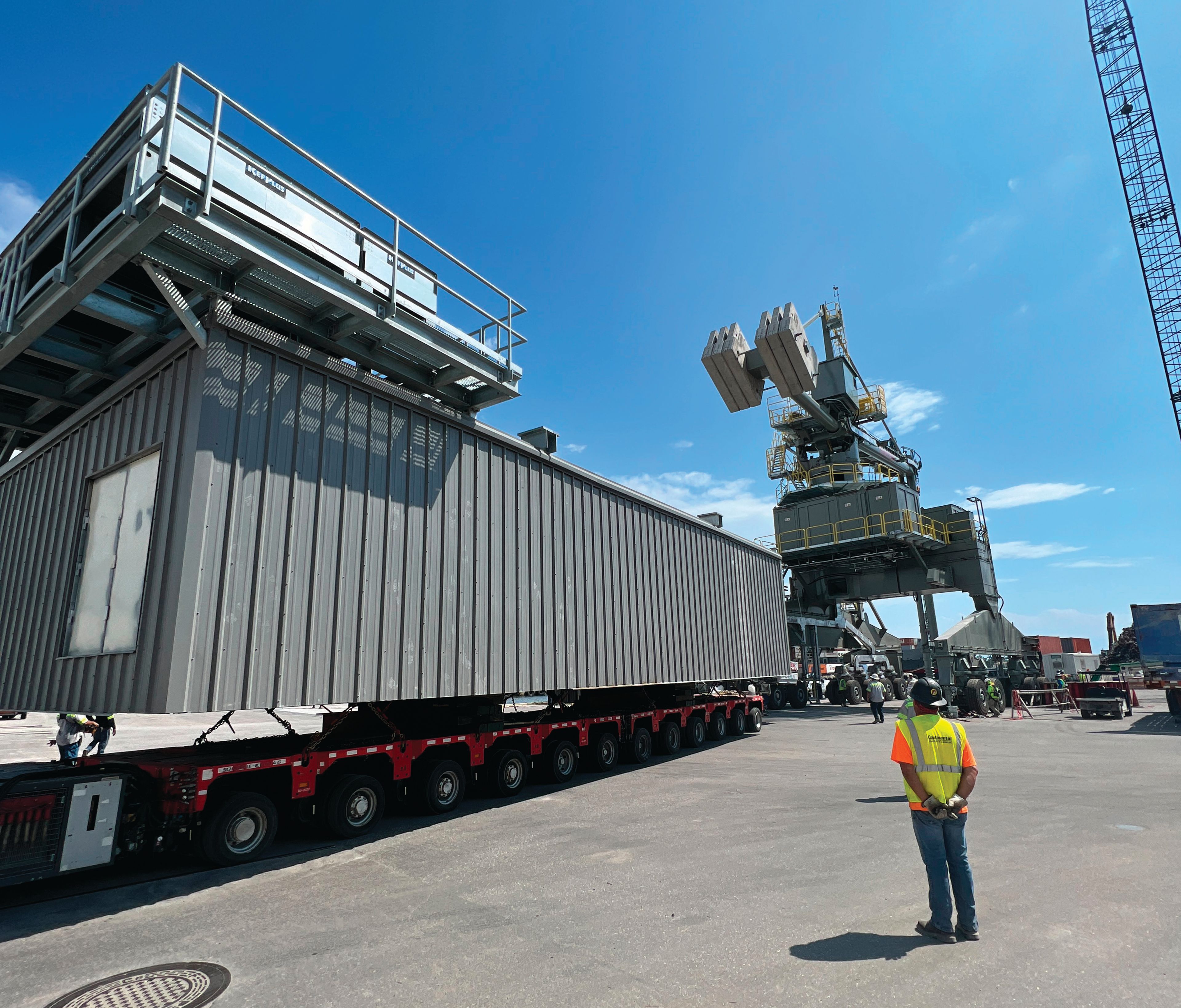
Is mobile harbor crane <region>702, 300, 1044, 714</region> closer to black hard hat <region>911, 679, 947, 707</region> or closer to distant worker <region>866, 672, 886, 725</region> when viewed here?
distant worker <region>866, 672, 886, 725</region>

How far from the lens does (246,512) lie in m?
6.89

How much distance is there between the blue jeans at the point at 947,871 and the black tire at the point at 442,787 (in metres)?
6.35

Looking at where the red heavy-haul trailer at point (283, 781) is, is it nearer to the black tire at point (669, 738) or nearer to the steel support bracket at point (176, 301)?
the black tire at point (669, 738)

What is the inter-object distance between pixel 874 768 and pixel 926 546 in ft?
54.4

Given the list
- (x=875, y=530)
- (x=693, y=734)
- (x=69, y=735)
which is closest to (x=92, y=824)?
(x=69, y=735)

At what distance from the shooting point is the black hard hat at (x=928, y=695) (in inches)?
186

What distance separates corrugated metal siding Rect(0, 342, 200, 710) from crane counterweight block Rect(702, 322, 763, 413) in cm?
766

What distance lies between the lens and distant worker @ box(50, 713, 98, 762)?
10211 millimetres

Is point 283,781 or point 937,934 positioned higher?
point 283,781

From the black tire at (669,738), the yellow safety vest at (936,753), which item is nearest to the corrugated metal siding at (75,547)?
the yellow safety vest at (936,753)

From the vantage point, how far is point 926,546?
1027 inches

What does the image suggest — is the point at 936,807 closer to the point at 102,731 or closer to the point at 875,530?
the point at 102,731

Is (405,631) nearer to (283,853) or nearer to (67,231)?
(283,853)

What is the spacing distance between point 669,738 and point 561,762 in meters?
4.04
